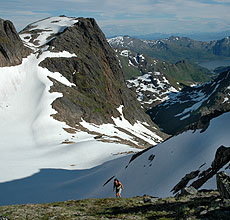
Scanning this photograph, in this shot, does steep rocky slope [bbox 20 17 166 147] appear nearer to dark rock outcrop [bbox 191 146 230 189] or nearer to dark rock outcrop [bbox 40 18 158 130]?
dark rock outcrop [bbox 40 18 158 130]

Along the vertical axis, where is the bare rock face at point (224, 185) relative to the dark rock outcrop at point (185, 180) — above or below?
above

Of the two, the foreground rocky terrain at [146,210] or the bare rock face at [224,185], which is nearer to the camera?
the foreground rocky terrain at [146,210]

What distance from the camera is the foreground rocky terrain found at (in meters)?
13.0

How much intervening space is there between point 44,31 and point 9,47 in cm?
5737

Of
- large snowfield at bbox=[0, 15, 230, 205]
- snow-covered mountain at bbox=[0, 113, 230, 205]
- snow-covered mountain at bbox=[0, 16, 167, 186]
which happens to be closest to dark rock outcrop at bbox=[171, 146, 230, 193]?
snow-covered mountain at bbox=[0, 113, 230, 205]

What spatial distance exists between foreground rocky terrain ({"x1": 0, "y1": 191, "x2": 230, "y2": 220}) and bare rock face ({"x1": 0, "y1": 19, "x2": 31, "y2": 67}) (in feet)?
311

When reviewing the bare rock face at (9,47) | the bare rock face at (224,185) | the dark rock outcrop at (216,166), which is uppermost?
the bare rock face at (9,47)

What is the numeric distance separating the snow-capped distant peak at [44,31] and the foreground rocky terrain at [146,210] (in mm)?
125152

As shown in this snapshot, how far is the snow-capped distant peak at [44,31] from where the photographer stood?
141 meters

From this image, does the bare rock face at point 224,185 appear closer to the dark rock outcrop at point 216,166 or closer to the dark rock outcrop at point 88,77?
the dark rock outcrop at point 216,166

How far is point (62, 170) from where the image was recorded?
49062 millimetres

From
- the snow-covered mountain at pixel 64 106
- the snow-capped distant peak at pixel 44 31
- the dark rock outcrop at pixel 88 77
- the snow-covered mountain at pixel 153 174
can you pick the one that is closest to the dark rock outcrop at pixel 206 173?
the snow-covered mountain at pixel 153 174

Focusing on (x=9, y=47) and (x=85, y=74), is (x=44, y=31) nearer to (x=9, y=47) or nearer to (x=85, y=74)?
(x=85, y=74)

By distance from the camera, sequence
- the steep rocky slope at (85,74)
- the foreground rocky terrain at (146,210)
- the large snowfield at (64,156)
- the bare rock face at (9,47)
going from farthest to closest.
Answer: the bare rock face at (9,47) → the steep rocky slope at (85,74) → the large snowfield at (64,156) → the foreground rocky terrain at (146,210)
